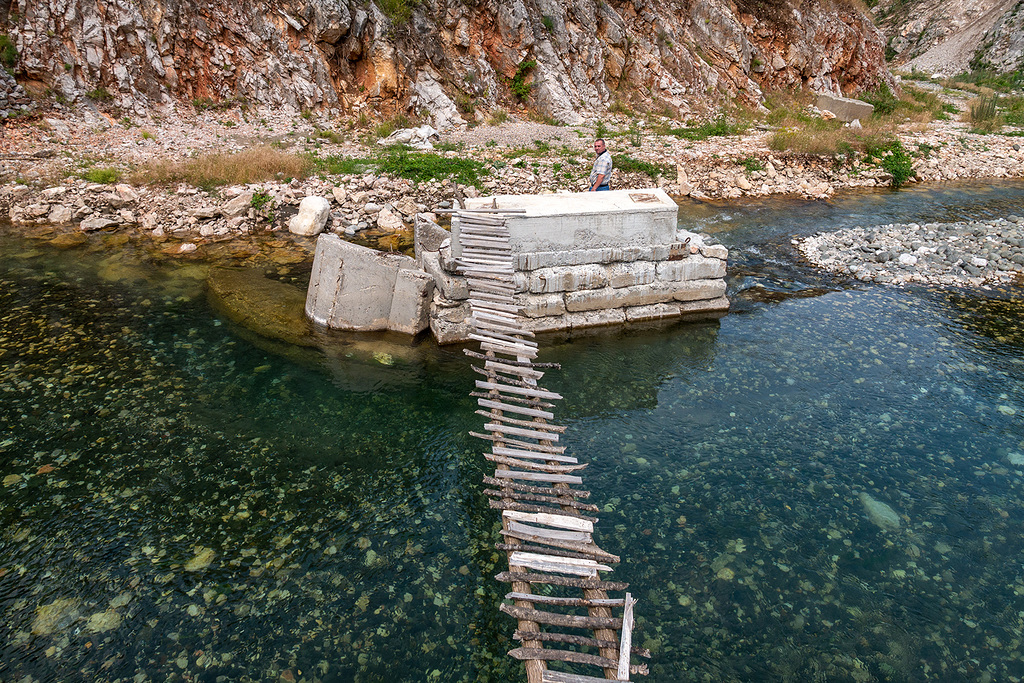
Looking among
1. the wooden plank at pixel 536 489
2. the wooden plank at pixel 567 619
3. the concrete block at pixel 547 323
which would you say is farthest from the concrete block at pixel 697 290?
the wooden plank at pixel 567 619

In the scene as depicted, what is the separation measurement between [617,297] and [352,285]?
14.0ft

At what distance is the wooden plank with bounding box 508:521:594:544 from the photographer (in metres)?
5.05

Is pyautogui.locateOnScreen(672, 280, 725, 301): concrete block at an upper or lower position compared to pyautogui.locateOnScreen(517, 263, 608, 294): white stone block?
lower

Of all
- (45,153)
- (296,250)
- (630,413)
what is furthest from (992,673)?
(45,153)

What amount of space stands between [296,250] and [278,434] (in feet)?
21.2

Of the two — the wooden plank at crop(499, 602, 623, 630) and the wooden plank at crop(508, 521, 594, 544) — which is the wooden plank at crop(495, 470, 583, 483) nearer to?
the wooden plank at crop(508, 521, 594, 544)

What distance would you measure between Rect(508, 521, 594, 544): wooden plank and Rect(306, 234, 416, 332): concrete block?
5.17m

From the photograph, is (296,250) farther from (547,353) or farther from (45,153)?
(45,153)

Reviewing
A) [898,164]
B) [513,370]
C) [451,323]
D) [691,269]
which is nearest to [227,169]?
[451,323]

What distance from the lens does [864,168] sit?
19.4 metres

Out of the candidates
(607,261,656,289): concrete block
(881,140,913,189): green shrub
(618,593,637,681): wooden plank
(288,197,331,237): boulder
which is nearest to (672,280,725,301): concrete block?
(607,261,656,289): concrete block

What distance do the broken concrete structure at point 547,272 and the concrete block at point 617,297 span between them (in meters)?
0.02

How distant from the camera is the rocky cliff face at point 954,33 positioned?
43938 millimetres

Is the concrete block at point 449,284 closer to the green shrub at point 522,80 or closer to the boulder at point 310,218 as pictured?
the boulder at point 310,218
